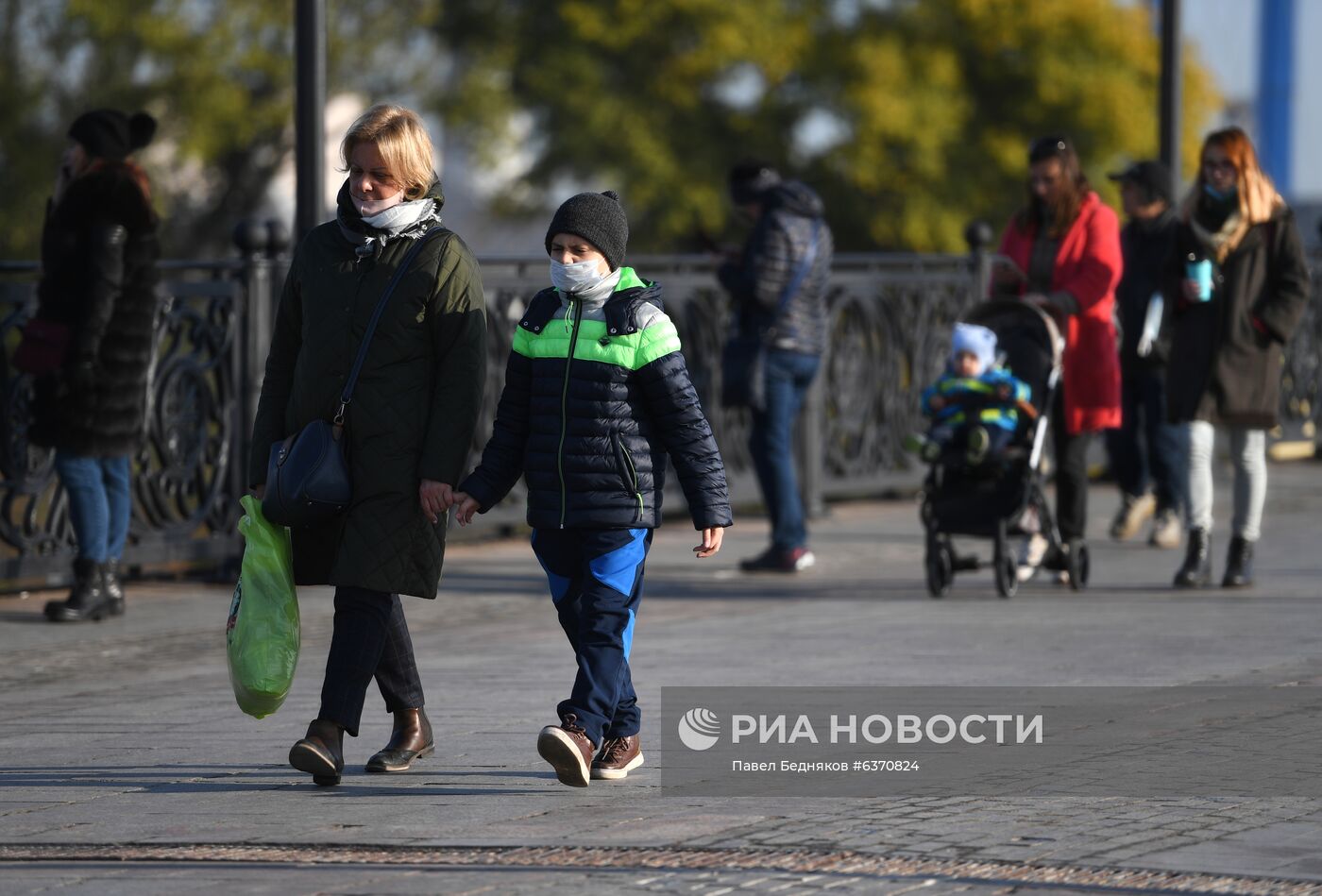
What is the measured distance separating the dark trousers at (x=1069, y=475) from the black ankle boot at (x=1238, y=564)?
2.09ft

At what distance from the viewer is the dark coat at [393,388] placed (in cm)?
614

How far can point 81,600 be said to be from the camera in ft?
31.7

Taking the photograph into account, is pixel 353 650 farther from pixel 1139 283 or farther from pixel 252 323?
pixel 1139 283

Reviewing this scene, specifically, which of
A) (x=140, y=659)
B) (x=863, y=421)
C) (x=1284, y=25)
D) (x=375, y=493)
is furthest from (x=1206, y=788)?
(x=1284, y=25)

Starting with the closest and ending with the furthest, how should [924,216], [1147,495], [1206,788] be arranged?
[1206,788] < [1147,495] < [924,216]

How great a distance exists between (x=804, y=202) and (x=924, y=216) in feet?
119

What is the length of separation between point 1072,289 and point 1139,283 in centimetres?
164

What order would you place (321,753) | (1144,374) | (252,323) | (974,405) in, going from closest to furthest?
(321,753), (974,405), (252,323), (1144,374)

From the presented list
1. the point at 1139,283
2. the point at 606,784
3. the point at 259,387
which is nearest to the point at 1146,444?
the point at 1139,283

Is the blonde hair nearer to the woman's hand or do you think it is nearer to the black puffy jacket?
the black puffy jacket

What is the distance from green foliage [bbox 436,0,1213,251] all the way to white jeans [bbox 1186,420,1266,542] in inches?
1400

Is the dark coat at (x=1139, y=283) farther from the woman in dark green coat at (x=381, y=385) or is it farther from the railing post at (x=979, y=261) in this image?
the woman in dark green coat at (x=381, y=385)

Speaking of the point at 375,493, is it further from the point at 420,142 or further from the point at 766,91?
the point at 766,91

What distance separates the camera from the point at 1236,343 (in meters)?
10.1
